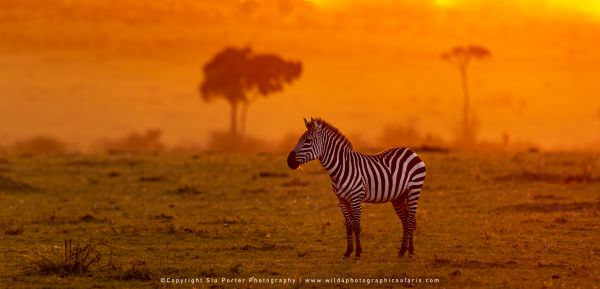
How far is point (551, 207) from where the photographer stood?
2539 cm

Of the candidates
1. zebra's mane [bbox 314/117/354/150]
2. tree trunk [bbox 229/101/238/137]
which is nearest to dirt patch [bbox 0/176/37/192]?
zebra's mane [bbox 314/117/354/150]

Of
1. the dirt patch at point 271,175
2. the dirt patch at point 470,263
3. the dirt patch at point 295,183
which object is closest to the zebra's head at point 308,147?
the dirt patch at point 470,263

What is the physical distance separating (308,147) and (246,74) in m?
56.1

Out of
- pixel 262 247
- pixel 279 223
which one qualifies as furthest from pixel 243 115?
pixel 262 247

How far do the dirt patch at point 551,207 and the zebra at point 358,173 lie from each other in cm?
771

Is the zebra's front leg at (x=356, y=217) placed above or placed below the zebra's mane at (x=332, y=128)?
below

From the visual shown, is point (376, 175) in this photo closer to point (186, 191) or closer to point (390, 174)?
point (390, 174)

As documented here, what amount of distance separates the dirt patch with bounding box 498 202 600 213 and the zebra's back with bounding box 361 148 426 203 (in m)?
7.70

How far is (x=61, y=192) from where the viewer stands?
31.2 metres

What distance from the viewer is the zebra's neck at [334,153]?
674 inches

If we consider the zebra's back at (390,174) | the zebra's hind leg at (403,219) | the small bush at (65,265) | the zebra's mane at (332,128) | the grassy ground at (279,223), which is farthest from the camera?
the zebra's hind leg at (403,219)

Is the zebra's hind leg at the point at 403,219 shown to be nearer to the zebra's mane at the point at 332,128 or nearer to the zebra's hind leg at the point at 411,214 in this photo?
the zebra's hind leg at the point at 411,214

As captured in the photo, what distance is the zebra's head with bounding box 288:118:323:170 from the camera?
16703 mm

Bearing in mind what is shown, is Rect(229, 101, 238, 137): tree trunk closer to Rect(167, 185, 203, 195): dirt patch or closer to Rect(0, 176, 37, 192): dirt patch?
Rect(0, 176, 37, 192): dirt patch
